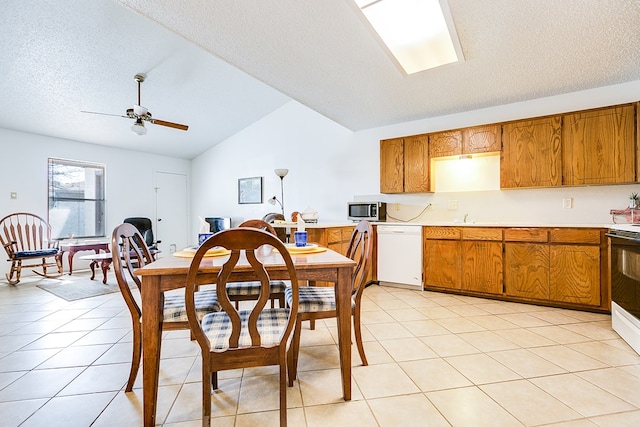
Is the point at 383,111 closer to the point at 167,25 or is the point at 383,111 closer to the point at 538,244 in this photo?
the point at 538,244

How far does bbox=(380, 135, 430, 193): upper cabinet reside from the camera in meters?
3.89

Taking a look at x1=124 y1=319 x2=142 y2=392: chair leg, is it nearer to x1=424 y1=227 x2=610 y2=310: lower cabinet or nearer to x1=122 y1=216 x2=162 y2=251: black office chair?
x1=424 y1=227 x2=610 y2=310: lower cabinet

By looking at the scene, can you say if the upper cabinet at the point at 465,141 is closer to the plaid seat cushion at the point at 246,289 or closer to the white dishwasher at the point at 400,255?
the white dishwasher at the point at 400,255

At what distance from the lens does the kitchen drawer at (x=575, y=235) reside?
2.76 metres

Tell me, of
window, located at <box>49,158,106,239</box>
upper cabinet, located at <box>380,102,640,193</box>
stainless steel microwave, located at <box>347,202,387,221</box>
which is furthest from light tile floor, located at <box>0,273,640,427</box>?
window, located at <box>49,158,106,239</box>

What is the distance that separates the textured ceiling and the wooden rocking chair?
1.46 m

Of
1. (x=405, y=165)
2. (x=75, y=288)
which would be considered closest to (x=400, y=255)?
(x=405, y=165)

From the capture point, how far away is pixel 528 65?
2668 mm

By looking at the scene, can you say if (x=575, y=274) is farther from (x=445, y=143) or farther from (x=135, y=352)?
(x=135, y=352)

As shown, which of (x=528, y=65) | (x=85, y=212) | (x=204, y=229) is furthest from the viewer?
(x=85, y=212)

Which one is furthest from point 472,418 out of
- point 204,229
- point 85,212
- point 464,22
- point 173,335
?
point 85,212

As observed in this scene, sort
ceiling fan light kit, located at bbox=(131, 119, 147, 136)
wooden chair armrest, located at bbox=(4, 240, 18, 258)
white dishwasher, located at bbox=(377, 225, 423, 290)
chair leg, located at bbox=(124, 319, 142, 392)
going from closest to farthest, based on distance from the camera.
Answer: chair leg, located at bbox=(124, 319, 142, 392) < ceiling fan light kit, located at bbox=(131, 119, 147, 136) < white dishwasher, located at bbox=(377, 225, 423, 290) < wooden chair armrest, located at bbox=(4, 240, 18, 258)

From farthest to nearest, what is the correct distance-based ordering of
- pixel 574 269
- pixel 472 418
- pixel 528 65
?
pixel 574 269 → pixel 528 65 → pixel 472 418

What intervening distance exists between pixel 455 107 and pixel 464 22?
68.4 inches
